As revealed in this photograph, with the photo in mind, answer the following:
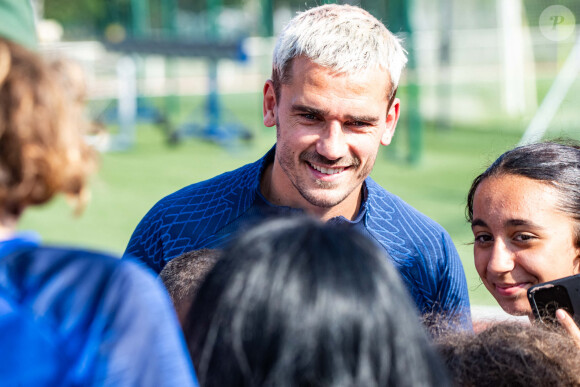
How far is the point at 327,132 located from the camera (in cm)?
249

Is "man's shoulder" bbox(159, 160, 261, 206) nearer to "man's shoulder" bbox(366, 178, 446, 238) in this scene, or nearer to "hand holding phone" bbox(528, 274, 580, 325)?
"man's shoulder" bbox(366, 178, 446, 238)

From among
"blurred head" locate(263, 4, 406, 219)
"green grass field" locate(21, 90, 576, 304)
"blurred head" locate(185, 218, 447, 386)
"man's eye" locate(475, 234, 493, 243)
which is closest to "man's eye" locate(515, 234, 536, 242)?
"man's eye" locate(475, 234, 493, 243)

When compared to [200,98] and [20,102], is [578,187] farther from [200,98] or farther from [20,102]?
[200,98]

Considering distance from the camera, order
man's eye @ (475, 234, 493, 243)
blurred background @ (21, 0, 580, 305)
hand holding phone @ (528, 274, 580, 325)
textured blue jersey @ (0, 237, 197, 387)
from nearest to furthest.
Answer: textured blue jersey @ (0, 237, 197, 387) < hand holding phone @ (528, 274, 580, 325) < man's eye @ (475, 234, 493, 243) < blurred background @ (21, 0, 580, 305)

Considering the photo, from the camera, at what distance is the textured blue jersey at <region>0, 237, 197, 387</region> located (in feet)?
3.23

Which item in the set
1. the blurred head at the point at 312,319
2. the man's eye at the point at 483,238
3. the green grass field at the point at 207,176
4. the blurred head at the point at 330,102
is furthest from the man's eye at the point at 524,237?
the green grass field at the point at 207,176

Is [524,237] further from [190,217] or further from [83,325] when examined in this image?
[83,325]

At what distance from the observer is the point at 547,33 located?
24.4 meters

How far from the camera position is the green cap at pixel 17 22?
1.51 meters

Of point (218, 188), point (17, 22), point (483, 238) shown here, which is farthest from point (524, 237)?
point (17, 22)

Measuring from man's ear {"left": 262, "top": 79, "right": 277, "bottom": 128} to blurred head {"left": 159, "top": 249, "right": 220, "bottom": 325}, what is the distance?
0.93 metres

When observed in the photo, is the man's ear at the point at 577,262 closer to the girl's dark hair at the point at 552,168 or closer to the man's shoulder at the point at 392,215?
the girl's dark hair at the point at 552,168

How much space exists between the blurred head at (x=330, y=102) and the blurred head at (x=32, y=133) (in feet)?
4.47

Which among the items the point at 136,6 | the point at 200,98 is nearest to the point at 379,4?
the point at 136,6
